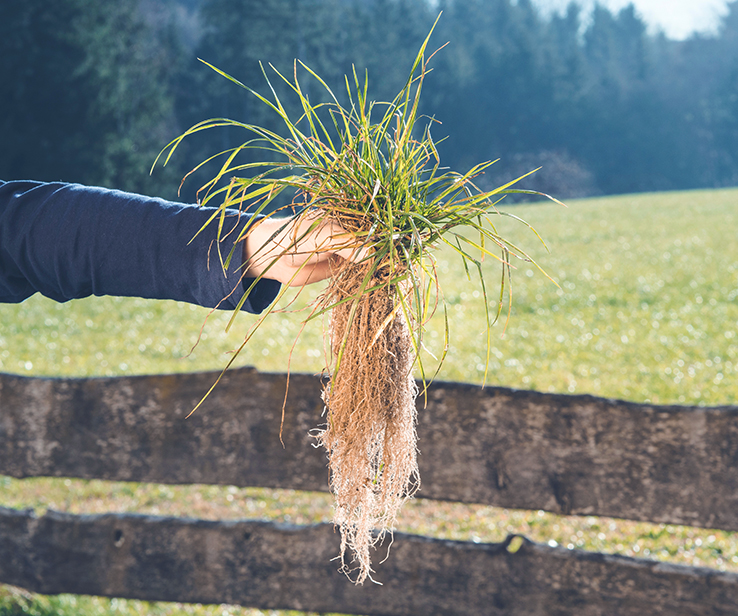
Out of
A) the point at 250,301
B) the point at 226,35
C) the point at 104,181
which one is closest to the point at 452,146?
the point at 226,35

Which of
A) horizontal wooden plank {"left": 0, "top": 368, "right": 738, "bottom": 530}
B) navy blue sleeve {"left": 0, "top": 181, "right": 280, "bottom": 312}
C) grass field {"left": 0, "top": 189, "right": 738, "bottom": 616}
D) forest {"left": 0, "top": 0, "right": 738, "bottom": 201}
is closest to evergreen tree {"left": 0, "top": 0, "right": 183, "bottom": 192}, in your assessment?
forest {"left": 0, "top": 0, "right": 738, "bottom": 201}

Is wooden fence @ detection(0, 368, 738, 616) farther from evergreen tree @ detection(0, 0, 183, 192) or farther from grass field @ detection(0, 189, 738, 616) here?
evergreen tree @ detection(0, 0, 183, 192)

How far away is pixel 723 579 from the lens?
8.11 ft

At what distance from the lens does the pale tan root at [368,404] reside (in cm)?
139

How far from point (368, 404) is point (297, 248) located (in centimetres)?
38

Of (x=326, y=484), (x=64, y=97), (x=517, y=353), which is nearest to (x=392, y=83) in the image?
(x=64, y=97)

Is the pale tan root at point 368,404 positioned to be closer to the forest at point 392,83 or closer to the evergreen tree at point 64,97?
the forest at point 392,83

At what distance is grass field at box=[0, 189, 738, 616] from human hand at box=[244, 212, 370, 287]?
9.45 feet

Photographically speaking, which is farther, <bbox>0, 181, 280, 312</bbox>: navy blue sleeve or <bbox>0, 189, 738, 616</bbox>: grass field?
<bbox>0, 189, 738, 616</bbox>: grass field

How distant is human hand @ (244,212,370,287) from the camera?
1.29 m

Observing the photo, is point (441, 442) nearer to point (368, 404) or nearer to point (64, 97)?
point (368, 404)

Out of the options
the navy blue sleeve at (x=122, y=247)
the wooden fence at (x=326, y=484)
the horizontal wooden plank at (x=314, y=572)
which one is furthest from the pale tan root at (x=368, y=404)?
the horizontal wooden plank at (x=314, y=572)

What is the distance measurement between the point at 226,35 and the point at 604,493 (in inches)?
1540

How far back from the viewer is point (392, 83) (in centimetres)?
4766
